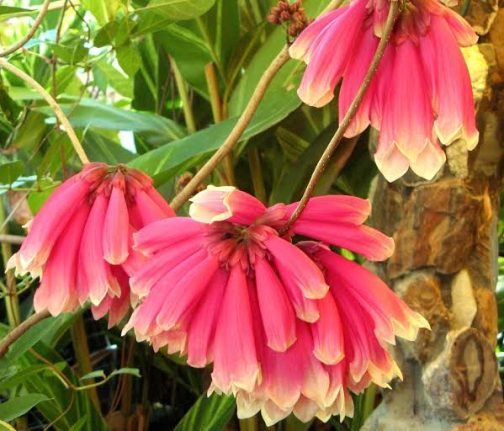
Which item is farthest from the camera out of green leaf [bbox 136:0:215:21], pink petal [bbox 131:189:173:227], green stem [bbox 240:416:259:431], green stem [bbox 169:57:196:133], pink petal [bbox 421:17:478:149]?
green stem [bbox 169:57:196:133]

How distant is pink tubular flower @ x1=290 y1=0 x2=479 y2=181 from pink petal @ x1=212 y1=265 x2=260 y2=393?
3.5 inches

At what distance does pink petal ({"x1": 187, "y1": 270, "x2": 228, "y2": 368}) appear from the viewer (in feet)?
1.28

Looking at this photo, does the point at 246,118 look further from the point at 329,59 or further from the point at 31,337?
the point at 31,337

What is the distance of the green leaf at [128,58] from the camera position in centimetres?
65

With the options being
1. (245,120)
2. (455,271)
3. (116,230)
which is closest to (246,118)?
(245,120)

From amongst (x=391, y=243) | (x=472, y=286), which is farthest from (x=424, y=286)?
(x=391, y=243)

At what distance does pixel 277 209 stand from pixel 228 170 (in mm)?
462

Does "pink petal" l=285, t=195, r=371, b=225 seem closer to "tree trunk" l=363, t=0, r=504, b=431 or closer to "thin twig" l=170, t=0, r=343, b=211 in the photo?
"thin twig" l=170, t=0, r=343, b=211

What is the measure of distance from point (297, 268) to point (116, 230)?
0.12m

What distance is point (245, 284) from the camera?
391mm

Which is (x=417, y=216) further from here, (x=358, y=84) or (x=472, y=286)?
(x=358, y=84)

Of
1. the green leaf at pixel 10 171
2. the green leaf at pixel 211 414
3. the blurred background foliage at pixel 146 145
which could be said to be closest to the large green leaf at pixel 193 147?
the blurred background foliage at pixel 146 145

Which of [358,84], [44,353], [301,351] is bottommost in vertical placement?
[44,353]

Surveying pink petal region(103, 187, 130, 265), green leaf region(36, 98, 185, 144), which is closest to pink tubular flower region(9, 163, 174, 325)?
pink petal region(103, 187, 130, 265)
